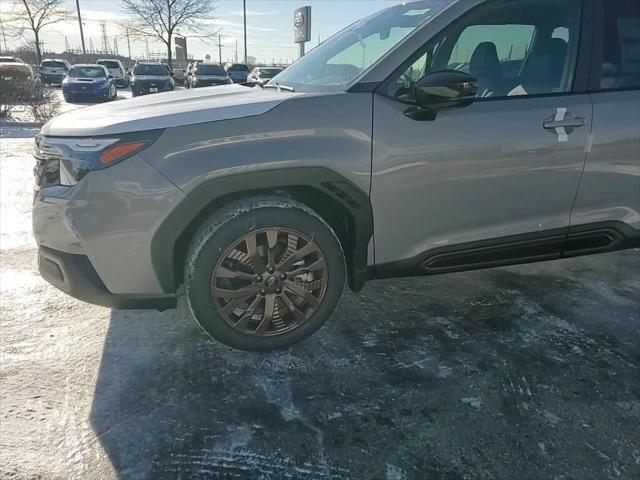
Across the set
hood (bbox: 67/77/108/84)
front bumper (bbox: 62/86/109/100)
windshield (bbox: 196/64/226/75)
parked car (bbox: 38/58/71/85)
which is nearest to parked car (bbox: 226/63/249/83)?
windshield (bbox: 196/64/226/75)

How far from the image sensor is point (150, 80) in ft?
59.1

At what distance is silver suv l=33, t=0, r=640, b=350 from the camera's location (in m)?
2.15

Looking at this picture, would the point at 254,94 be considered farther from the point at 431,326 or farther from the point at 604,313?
the point at 604,313

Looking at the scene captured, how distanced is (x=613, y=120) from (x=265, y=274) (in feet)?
6.85

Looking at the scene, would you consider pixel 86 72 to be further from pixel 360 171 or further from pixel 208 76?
pixel 360 171

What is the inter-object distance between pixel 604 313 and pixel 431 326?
1148 mm

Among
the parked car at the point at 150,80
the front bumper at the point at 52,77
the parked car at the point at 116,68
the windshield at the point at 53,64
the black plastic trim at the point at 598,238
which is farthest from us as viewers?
the windshield at the point at 53,64

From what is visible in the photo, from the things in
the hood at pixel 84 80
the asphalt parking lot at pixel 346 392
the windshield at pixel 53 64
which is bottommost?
the asphalt parking lot at pixel 346 392

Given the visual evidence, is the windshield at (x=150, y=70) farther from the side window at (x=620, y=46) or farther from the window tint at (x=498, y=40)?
the side window at (x=620, y=46)

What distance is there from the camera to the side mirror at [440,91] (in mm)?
2211

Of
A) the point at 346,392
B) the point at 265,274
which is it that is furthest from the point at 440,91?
the point at 346,392

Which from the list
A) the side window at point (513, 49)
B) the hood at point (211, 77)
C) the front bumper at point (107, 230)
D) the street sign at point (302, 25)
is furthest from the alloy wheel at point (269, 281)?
the hood at point (211, 77)

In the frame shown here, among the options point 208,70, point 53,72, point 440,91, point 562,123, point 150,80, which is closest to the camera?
point 440,91

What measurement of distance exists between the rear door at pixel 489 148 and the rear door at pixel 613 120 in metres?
0.10
